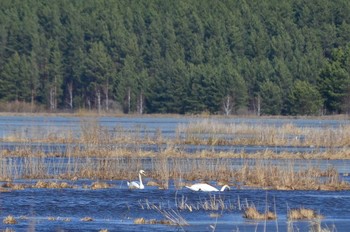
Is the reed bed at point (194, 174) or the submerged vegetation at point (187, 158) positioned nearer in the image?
the reed bed at point (194, 174)

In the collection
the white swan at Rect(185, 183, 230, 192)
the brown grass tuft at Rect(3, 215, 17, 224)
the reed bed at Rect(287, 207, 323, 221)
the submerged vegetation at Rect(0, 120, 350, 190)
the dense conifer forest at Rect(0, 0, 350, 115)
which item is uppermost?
the dense conifer forest at Rect(0, 0, 350, 115)

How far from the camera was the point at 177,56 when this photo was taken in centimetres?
9719

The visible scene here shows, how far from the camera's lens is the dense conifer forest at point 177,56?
8425 centimetres

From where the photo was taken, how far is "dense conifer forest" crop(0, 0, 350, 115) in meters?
84.2

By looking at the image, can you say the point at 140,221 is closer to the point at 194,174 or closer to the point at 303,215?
the point at 303,215

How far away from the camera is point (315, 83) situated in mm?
88938

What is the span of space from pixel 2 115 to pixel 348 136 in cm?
4549

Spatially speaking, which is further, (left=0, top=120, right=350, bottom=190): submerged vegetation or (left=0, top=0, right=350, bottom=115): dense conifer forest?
(left=0, top=0, right=350, bottom=115): dense conifer forest

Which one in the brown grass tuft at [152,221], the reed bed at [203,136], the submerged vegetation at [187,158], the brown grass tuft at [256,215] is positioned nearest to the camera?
the brown grass tuft at [152,221]

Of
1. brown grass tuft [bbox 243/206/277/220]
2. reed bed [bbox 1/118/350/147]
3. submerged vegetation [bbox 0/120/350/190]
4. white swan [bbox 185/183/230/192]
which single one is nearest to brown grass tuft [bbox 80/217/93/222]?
brown grass tuft [bbox 243/206/277/220]

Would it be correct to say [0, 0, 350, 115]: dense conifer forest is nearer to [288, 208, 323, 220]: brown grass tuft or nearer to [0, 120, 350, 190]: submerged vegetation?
[0, 120, 350, 190]: submerged vegetation

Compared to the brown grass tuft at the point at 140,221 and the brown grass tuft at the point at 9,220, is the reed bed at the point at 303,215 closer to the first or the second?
the brown grass tuft at the point at 140,221

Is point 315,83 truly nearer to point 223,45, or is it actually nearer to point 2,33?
point 223,45

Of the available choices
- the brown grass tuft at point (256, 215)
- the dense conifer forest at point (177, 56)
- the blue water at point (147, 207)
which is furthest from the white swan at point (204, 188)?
the dense conifer forest at point (177, 56)
